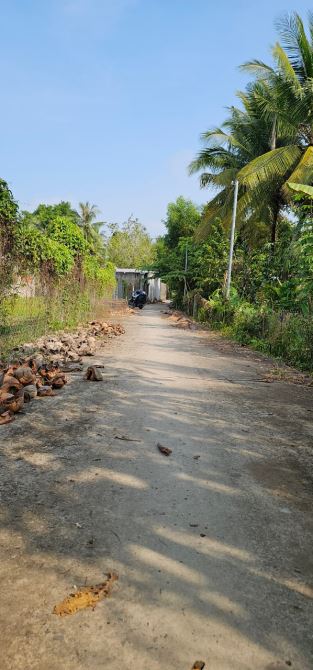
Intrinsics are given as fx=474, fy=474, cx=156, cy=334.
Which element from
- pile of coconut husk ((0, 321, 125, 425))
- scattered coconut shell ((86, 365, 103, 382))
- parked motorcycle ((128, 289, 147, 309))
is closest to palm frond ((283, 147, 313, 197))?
pile of coconut husk ((0, 321, 125, 425))

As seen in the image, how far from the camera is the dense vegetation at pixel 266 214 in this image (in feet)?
34.1

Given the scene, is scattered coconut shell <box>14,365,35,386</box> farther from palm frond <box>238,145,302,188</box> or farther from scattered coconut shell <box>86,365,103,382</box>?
palm frond <box>238,145,302,188</box>

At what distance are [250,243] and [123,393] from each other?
21074 mm

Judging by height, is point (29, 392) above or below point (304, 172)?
below

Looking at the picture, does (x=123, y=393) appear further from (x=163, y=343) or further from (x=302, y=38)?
(x=302, y=38)

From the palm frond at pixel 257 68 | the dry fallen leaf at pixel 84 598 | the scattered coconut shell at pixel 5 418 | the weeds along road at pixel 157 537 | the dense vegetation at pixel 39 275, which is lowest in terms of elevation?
the weeds along road at pixel 157 537

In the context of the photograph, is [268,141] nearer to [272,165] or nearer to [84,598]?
[272,165]

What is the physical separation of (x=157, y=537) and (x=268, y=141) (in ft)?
68.7

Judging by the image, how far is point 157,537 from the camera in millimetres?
2648

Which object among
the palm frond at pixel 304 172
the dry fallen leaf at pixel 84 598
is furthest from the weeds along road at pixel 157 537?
the palm frond at pixel 304 172

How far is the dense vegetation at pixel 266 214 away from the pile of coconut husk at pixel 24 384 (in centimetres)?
475

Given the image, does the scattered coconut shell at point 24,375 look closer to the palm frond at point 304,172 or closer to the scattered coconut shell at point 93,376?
the scattered coconut shell at point 93,376

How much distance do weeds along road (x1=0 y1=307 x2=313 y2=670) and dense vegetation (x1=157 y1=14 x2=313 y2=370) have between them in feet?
16.5

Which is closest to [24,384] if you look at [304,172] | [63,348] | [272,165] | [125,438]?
[125,438]
